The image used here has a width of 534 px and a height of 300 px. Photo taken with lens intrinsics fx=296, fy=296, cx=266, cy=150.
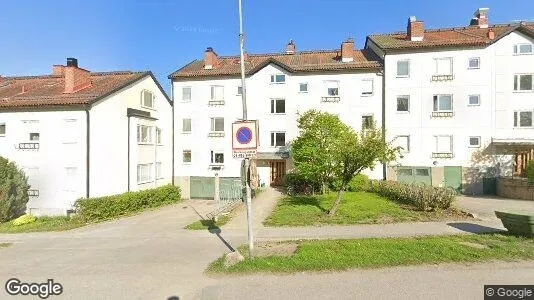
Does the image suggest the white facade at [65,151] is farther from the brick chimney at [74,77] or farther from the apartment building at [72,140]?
the brick chimney at [74,77]

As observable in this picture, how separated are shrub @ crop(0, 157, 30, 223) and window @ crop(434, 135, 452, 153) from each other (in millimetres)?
27620

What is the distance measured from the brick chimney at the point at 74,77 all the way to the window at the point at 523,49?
31.2m

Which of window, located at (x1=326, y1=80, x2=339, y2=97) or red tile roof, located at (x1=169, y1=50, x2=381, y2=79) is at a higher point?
red tile roof, located at (x1=169, y1=50, x2=381, y2=79)

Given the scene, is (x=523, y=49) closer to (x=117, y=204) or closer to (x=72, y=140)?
(x=117, y=204)

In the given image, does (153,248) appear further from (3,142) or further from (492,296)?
(3,142)

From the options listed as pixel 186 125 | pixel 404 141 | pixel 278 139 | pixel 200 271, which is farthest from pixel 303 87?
pixel 200 271

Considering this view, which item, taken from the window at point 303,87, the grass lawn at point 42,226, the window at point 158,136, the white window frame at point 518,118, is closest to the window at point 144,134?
the window at point 158,136

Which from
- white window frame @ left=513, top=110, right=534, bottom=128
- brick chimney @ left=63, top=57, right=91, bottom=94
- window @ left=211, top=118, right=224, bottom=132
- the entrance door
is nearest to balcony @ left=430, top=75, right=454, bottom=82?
white window frame @ left=513, top=110, right=534, bottom=128

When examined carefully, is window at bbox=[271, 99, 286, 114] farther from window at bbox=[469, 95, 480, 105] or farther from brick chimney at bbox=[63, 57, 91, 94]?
brick chimney at bbox=[63, 57, 91, 94]

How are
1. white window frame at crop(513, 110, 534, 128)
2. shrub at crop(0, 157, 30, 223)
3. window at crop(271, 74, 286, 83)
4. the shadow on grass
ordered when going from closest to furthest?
the shadow on grass, shrub at crop(0, 157, 30, 223), white window frame at crop(513, 110, 534, 128), window at crop(271, 74, 286, 83)

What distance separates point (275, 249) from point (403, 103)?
1858 cm

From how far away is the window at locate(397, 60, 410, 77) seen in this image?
22567 millimetres

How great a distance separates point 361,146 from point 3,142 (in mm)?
21746

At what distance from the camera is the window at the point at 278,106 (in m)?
24.3
